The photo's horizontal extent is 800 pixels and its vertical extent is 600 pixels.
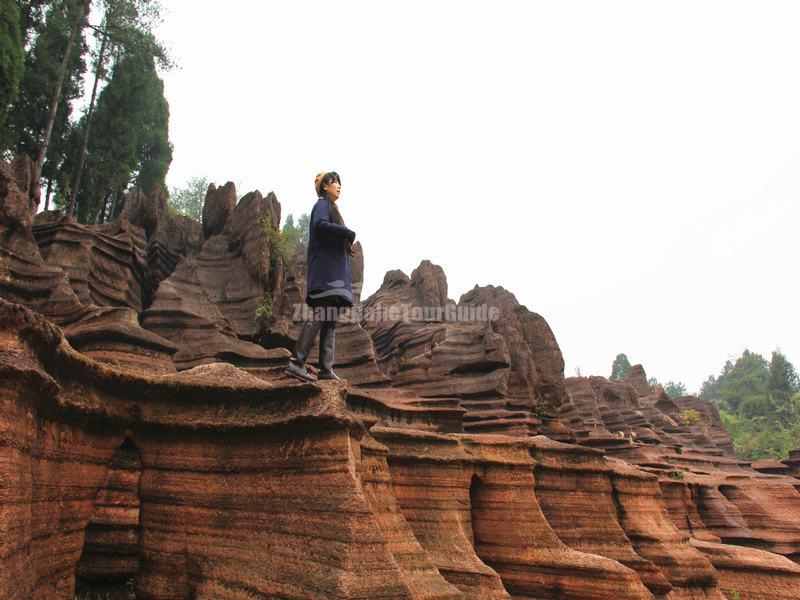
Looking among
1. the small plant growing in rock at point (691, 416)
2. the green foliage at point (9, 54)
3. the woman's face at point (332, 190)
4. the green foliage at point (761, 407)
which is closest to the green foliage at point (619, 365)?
the green foliage at point (761, 407)

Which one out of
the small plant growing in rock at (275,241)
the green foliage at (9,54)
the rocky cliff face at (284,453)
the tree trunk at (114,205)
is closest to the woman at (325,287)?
the rocky cliff face at (284,453)

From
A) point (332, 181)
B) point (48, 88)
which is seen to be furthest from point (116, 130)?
point (332, 181)

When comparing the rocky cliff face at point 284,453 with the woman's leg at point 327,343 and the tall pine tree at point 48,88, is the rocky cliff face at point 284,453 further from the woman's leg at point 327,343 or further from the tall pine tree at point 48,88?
the tall pine tree at point 48,88

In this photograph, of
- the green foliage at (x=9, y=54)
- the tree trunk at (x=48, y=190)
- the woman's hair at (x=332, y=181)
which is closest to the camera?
the woman's hair at (x=332, y=181)

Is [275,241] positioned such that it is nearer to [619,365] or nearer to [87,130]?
[87,130]

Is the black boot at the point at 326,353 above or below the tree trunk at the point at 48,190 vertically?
below

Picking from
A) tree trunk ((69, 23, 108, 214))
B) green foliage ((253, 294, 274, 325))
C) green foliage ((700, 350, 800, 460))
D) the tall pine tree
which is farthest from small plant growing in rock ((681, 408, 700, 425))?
the tall pine tree

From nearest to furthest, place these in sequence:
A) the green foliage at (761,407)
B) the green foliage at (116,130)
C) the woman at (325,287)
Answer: the woman at (325,287) < the green foliage at (116,130) < the green foliage at (761,407)

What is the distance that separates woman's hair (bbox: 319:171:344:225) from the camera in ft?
24.3

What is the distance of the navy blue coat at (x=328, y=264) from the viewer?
275 inches

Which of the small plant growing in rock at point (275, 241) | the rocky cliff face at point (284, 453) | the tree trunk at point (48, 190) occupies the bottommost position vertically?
the rocky cliff face at point (284, 453)

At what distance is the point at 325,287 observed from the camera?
23.0ft

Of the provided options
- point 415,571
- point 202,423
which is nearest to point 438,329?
point 415,571

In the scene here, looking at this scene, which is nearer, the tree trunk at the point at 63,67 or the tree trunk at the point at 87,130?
the tree trunk at the point at 63,67
